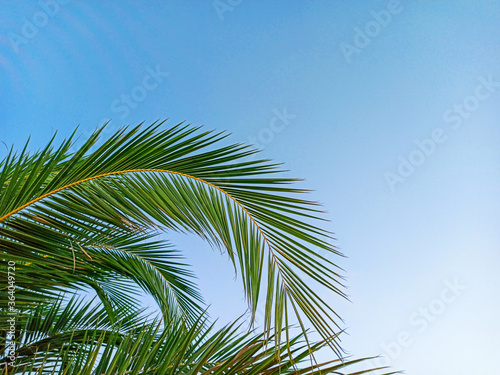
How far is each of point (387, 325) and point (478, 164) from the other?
3.14 m

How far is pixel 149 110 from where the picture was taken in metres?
8.03

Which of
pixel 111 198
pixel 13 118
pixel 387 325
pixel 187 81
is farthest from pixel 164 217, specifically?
pixel 187 81

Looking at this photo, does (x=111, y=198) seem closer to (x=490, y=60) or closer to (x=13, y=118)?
(x=13, y=118)
